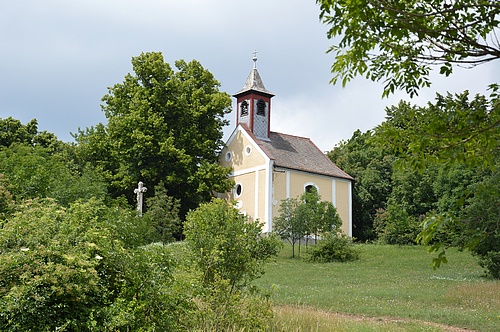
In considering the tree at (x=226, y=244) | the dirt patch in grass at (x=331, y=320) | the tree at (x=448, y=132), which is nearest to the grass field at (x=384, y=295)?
the dirt patch in grass at (x=331, y=320)

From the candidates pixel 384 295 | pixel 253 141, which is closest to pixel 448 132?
pixel 384 295

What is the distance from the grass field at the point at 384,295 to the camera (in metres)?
10.1

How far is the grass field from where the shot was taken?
33.0 feet

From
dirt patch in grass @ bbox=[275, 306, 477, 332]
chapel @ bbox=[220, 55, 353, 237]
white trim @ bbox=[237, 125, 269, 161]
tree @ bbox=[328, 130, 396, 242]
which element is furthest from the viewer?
tree @ bbox=[328, 130, 396, 242]

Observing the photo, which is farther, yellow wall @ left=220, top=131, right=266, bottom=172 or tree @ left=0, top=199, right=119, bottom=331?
yellow wall @ left=220, top=131, right=266, bottom=172

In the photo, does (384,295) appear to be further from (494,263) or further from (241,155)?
(241,155)

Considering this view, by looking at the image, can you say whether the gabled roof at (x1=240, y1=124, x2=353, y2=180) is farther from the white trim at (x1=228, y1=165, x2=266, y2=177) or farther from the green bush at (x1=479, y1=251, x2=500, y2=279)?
the green bush at (x1=479, y1=251, x2=500, y2=279)

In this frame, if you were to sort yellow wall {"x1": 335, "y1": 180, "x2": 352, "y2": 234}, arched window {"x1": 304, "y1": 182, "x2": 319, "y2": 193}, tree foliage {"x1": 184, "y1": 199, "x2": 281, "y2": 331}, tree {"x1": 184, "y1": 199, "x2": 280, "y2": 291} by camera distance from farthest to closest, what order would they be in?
yellow wall {"x1": 335, "y1": 180, "x2": 352, "y2": 234}
arched window {"x1": 304, "y1": 182, "x2": 319, "y2": 193}
tree {"x1": 184, "y1": 199, "x2": 280, "y2": 291}
tree foliage {"x1": 184, "y1": 199, "x2": 281, "y2": 331}

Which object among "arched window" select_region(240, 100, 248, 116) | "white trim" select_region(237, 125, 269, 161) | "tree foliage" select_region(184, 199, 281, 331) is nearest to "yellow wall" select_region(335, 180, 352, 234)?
"white trim" select_region(237, 125, 269, 161)

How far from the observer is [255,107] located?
36188 mm

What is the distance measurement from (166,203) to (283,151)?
10.4m

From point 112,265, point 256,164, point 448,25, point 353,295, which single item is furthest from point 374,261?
point 448,25

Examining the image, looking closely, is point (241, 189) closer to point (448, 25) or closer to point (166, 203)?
point (166, 203)

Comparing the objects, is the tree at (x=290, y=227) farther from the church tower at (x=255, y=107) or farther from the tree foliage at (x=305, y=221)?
the church tower at (x=255, y=107)
